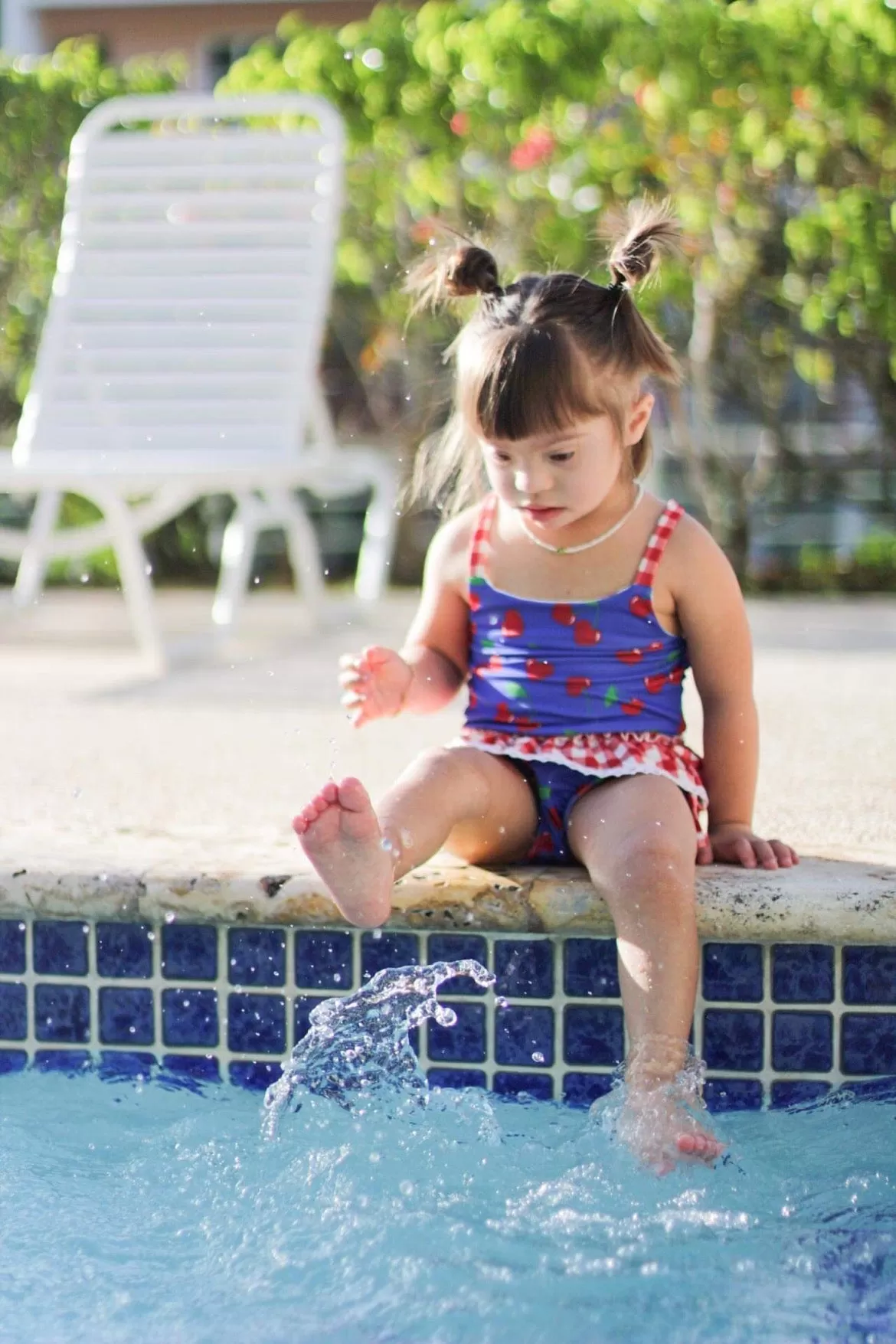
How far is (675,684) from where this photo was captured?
2.24 metres

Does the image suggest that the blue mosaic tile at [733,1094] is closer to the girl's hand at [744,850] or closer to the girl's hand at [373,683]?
the girl's hand at [744,850]

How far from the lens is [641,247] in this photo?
2184mm

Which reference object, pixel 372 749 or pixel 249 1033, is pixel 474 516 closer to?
pixel 249 1033

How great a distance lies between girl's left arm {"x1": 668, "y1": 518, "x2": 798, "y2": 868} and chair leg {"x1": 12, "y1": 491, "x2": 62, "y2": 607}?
9.96 feet

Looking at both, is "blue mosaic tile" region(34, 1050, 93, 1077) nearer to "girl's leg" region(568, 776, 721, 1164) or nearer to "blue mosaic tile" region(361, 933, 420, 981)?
"blue mosaic tile" region(361, 933, 420, 981)

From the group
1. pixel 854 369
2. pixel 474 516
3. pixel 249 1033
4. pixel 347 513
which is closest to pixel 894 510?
pixel 854 369

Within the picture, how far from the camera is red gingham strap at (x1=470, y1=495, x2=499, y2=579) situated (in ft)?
7.43

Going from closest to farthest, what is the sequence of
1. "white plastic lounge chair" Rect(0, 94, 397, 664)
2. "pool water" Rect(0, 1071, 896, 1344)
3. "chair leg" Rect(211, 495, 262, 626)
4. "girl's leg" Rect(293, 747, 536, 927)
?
1. "pool water" Rect(0, 1071, 896, 1344)
2. "girl's leg" Rect(293, 747, 536, 927)
3. "chair leg" Rect(211, 495, 262, 626)
4. "white plastic lounge chair" Rect(0, 94, 397, 664)

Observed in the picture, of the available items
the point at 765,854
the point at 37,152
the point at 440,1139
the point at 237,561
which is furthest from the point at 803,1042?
the point at 37,152

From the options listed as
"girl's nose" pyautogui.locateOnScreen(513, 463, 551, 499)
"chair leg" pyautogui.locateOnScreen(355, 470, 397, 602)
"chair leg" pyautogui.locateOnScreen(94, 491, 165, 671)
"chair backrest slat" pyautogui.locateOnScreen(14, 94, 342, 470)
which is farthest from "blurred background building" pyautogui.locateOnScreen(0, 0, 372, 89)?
"girl's nose" pyautogui.locateOnScreen(513, 463, 551, 499)

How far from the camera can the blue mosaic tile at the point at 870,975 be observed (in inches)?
78.1

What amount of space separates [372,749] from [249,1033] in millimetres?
1122

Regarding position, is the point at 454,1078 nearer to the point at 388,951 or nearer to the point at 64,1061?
the point at 388,951

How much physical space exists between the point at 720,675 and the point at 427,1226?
0.77 metres
